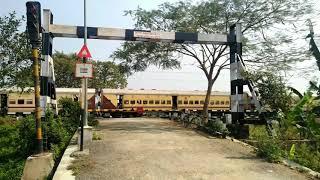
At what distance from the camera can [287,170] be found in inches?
328

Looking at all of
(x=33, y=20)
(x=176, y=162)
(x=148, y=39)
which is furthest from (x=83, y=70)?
(x=148, y=39)

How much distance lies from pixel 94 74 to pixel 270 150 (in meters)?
44.4

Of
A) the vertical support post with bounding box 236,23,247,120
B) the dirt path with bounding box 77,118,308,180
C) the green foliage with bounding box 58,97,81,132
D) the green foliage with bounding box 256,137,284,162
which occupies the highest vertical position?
the vertical support post with bounding box 236,23,247,120

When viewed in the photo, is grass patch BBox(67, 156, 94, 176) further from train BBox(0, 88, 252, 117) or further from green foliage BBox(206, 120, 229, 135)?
train BBox(0, 88, 252, 117)

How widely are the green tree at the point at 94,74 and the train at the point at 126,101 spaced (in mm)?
11057

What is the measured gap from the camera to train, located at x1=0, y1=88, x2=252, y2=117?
37375 millimetres

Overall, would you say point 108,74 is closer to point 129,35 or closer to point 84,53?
point 129,35

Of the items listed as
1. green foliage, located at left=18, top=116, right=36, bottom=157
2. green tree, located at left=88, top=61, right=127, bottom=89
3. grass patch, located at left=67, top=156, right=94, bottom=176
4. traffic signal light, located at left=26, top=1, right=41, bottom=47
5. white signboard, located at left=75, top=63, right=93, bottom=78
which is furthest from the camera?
green tree, located at left=88, top=61, right=127, bottom=89

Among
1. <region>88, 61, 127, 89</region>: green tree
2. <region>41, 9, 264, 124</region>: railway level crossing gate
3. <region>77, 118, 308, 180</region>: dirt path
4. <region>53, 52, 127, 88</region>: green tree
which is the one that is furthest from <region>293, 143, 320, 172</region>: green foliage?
<region>88, 61, 127, 89</region>: green tree

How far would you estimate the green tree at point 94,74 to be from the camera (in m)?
51.4

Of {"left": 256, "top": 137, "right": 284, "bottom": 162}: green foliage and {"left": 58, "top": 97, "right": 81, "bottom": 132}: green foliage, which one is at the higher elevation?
{"left": 58, "top": 97, "right": 81, "bottom": 132}: green foliage

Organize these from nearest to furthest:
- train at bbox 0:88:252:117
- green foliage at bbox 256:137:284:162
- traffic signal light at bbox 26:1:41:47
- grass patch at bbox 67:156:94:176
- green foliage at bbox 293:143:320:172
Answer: grass patch at bbox 67:156:94:176
traffic signal light at bbox 26:1:41:47
green foliage at bbox 293:143:320:172
green foliage at bbox 256:137:284:162
train at bbox 0:88:252:117

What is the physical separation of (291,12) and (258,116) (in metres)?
6.97

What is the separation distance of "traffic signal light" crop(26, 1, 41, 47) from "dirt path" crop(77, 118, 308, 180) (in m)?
3.21
